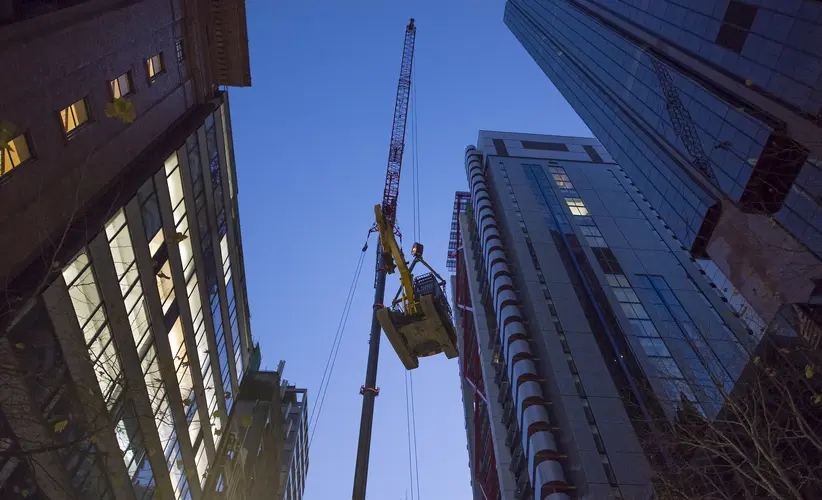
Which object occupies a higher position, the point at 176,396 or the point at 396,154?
the point at 396,154

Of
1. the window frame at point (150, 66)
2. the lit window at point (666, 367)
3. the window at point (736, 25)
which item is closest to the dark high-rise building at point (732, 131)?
the window at point (736, 25)

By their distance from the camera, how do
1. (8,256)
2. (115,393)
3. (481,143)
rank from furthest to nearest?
(481,143) → (115,393) → (8,256)

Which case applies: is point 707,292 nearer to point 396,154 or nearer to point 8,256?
point 396,154

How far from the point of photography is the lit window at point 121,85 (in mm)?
21380

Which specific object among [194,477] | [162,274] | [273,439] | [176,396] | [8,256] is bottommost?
[273,439]

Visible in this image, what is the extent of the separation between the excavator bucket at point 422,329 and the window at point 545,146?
5566 cm

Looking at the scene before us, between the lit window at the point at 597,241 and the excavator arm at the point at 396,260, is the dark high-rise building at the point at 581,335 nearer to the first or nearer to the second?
the lit window at the point at 597,241

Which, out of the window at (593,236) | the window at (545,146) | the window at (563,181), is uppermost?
the window at (545,146)

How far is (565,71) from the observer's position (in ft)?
228

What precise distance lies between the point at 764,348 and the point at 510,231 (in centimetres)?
3066

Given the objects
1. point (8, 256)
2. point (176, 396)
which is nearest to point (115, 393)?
point (176, 396)

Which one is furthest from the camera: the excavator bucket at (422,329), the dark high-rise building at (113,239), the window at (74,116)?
the excavator bucket at (422,329)

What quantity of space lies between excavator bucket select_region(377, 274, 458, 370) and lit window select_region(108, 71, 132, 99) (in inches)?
566

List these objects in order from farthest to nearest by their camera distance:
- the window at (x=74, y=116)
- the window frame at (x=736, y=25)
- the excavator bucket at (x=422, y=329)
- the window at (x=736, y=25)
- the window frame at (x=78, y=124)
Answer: the window at (x=736, y=25) → the window frame at (x=736, y=25) → the excavator bucket at (x=422, y=329) → the window at (x=74, y=116) → the window frame at (x=78, y=124)
